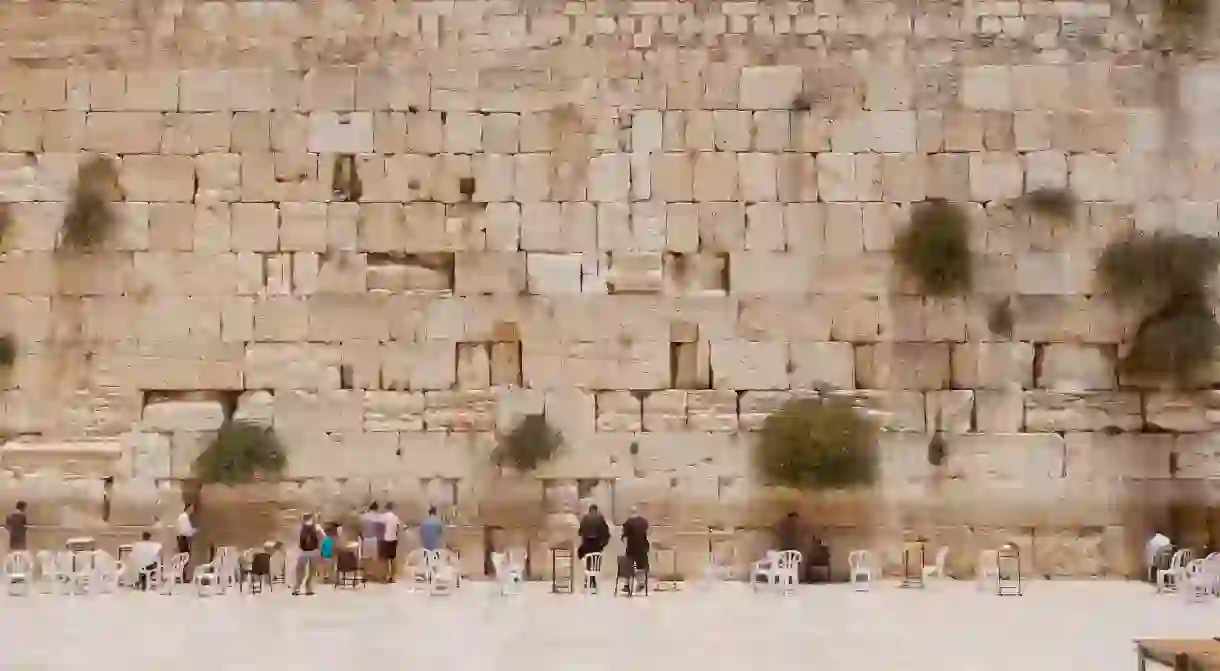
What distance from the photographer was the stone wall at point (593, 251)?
11.1 meters

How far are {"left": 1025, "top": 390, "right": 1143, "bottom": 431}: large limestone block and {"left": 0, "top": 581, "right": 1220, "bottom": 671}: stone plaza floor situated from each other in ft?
4.94

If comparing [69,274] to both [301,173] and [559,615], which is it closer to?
[301,173]

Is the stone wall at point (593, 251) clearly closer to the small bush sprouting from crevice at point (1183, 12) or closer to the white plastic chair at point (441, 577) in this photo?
the small bush sprouting from crevice at point (1183, 12)

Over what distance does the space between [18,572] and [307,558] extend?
92.7 inches

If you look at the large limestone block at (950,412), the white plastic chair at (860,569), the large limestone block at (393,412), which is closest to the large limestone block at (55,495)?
the large limestone block at (393,412)

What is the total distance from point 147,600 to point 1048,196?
8700 mm

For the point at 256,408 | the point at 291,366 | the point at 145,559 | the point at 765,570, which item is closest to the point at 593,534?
the point at 765,570

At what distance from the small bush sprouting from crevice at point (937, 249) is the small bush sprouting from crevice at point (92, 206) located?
24.2ft

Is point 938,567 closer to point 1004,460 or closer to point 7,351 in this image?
point 1004,460

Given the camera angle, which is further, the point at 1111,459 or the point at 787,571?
the point at 1111,459

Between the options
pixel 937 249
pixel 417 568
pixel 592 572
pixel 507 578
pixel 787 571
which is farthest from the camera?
pixel 937 249

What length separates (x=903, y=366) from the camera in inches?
444

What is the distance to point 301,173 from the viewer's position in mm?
11406

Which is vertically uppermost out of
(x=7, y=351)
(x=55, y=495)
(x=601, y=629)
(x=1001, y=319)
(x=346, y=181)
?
(x=346, y=181)
